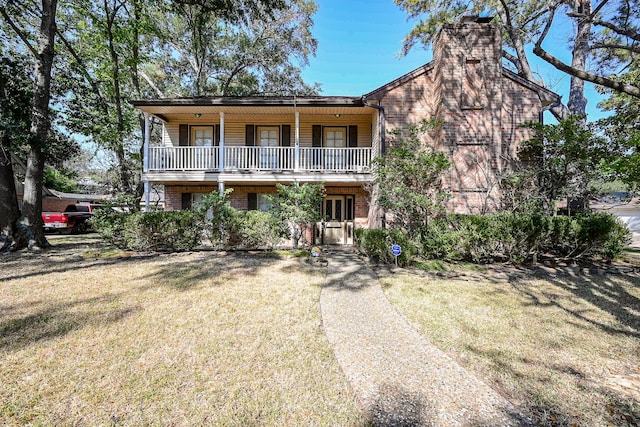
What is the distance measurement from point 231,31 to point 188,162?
13.0m

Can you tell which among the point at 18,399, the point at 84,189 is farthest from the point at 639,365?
the point at 84,189

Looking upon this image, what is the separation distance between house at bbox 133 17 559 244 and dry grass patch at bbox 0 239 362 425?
20.8ft

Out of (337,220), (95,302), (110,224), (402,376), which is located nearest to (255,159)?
(337,220)

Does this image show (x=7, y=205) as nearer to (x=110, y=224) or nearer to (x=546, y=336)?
(x=110, y=224)

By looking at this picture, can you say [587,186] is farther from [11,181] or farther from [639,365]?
[11,181]

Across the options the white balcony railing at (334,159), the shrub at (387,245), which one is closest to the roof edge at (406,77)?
the white balcony railing at (334,159)

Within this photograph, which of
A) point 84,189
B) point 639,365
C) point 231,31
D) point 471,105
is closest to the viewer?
point 639,365

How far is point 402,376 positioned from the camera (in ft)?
9.35

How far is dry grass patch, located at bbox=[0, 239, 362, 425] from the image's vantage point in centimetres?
234

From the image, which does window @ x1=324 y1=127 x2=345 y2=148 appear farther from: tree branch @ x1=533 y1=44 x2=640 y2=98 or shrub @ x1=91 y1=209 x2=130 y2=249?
shrub @ x1=91 y1=209 x2=130 y2=249

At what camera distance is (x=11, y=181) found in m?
10.1

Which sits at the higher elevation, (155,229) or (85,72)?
(85,72)

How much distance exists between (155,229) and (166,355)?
23.0 feet

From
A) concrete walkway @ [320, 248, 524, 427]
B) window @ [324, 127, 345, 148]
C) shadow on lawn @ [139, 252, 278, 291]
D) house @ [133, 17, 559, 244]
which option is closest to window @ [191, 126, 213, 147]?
house @ [133, 17, 559, 244]
